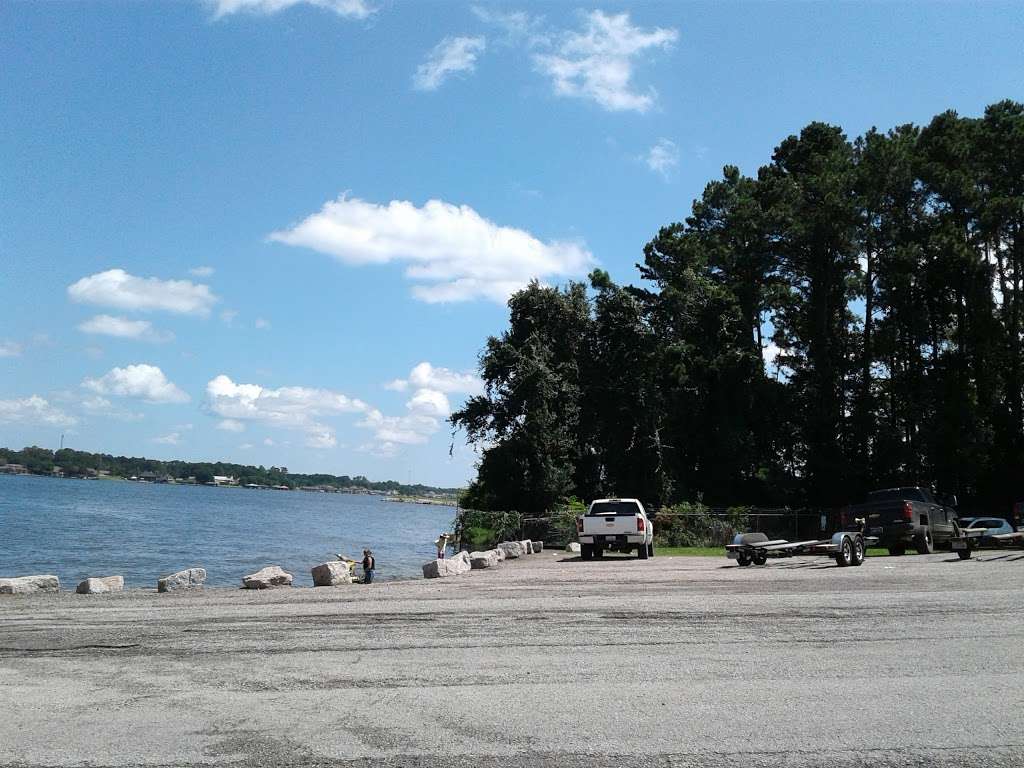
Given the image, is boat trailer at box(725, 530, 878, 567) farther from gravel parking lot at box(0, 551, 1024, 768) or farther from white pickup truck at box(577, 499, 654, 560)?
gravel parking lot at box(0, 551, 1024, 768)

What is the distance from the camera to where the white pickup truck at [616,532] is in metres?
25.6

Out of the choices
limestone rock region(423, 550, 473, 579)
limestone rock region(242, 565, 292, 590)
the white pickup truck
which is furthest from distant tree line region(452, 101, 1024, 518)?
limestone rock region(242, 565, 292, 590)

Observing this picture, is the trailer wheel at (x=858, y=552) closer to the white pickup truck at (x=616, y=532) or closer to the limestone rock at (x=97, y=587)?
the white pickup truck at (x=616, y=532)

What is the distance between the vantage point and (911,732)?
249 inches

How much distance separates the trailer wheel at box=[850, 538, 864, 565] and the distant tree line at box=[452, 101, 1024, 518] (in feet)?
75.4

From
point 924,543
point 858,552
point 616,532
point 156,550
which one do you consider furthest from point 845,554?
point 156,550

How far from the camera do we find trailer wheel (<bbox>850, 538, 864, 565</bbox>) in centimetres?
2008

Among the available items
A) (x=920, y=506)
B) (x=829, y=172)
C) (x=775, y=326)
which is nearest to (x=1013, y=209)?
(x=829, y=172)

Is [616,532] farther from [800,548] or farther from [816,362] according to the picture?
[816,362]

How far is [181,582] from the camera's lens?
58.1 ft

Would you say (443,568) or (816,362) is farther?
(816,362)

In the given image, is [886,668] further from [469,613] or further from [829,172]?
[829,172]

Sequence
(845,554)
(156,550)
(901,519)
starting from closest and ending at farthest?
(845,554), (901,519), (156,550)

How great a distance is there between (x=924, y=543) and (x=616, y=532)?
28.8 feet
